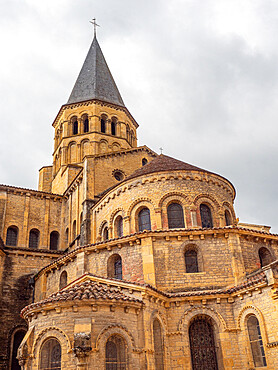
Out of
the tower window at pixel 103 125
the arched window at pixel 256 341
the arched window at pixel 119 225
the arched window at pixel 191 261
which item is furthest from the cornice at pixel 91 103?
the arched window at pixel 256 341

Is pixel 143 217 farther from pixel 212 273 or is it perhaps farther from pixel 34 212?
pixel 34 212

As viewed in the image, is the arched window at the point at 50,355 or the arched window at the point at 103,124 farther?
the arched window at the point at 103,124

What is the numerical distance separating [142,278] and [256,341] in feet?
19.0

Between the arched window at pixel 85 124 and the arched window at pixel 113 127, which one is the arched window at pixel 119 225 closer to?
the arched window at pixel 113 127

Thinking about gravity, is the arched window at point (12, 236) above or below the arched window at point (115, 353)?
above

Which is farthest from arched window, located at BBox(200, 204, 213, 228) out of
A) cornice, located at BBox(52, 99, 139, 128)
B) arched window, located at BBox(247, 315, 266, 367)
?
cornice, located at BBox(52, 99, 139, 128)

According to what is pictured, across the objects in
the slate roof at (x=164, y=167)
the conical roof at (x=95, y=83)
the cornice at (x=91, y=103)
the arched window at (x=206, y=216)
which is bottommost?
the arched window at (x=206, y=216)

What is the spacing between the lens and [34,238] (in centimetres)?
3120

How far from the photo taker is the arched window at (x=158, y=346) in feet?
53.4

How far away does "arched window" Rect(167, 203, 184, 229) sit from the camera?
850 inches

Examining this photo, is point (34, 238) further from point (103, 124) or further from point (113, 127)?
point (113, 127)

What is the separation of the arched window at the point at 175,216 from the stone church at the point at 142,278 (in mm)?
58

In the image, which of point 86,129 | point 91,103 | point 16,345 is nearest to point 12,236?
point 16,345

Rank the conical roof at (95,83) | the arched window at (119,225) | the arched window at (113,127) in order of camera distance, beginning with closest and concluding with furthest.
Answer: the arched window at (119,225), the arched window at (113,127), the conical roof at (95,83)
